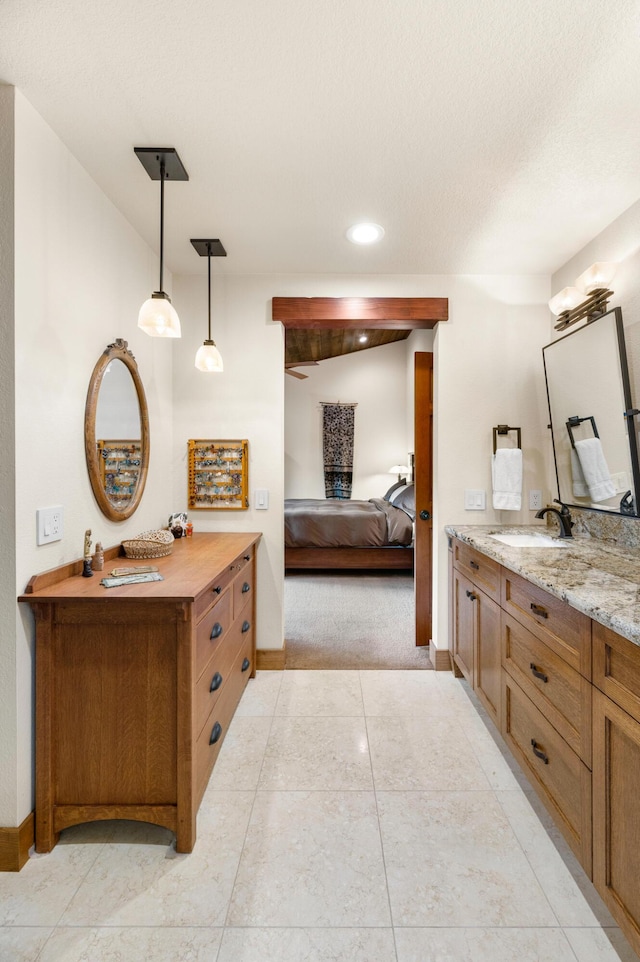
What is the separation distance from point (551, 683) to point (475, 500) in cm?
142

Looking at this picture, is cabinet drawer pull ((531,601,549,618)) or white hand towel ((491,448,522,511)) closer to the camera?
cabinet drawer pull ((531,601,549,618))

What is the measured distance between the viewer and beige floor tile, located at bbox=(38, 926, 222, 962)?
1.15 metres

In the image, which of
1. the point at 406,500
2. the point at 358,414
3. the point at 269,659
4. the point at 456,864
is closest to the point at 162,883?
the point at 456,864

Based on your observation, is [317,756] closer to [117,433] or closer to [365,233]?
[117,433]

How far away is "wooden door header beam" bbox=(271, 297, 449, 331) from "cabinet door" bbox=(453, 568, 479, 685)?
5.21 feet

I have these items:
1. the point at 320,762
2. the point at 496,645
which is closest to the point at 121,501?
the point at 320,762

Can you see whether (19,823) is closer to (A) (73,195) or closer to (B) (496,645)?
(B) (496,645)

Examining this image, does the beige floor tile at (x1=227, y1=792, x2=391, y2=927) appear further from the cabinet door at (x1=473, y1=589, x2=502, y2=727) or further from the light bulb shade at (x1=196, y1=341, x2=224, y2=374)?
the light bulb shade at (x1=196, y1=341, x2=224, y2=374)

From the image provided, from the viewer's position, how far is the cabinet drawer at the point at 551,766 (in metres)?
1.25

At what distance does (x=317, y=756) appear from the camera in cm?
197

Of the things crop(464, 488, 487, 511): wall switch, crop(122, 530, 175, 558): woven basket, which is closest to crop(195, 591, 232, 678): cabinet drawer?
crop(122, 530, 175, 558): woven basket

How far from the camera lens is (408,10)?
3.85ft

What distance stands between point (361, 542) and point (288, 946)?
390cm

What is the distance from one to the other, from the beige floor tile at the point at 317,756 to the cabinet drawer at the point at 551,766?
24.4 inches
